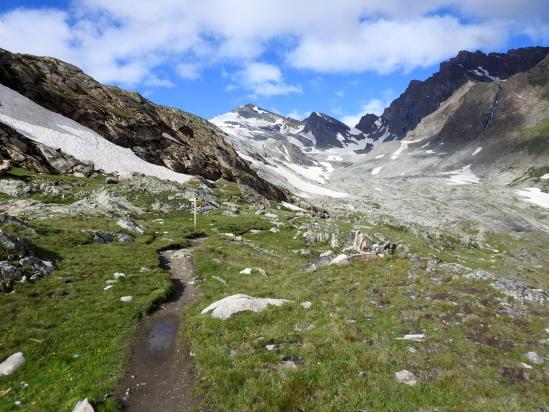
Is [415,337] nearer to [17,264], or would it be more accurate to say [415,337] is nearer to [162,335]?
[162,335]

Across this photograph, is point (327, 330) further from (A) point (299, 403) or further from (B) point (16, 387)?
(B) point (16, 387)

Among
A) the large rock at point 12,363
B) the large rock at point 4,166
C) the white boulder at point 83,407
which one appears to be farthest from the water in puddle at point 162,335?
the large rock at point 4,166

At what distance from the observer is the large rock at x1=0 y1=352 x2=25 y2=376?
16.2 metres

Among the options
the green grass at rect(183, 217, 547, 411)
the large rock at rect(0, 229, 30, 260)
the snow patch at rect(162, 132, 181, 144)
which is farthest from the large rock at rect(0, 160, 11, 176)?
the green grass at rect(183, 217, 547, 411)

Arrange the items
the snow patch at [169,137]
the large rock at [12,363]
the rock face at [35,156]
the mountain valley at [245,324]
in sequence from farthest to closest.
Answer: the snow patch at [169,137]
the rock face at [35,156]
the large rock at [12,363]
the mountain valley at [245,324]

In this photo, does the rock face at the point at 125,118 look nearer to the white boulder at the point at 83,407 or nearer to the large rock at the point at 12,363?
the large rock at the point at 12,363

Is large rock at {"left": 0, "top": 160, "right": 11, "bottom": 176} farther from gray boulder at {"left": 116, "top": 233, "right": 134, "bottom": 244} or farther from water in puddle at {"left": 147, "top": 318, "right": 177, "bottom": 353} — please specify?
water in puddle at {"left": 147, "top": 318, "right": 177, "bottom": 353}

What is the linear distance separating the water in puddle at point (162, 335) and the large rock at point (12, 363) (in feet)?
18.2

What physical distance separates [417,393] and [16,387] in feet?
50.7

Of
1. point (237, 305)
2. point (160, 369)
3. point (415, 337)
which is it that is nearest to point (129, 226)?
point (237, 305)

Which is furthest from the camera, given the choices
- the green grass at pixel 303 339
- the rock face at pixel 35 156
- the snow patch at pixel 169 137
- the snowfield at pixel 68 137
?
the snow patch at pixel 169 137

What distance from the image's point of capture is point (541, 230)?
541ft

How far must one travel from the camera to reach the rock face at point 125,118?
95.1m

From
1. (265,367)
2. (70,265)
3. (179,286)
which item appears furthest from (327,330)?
(70,265)
